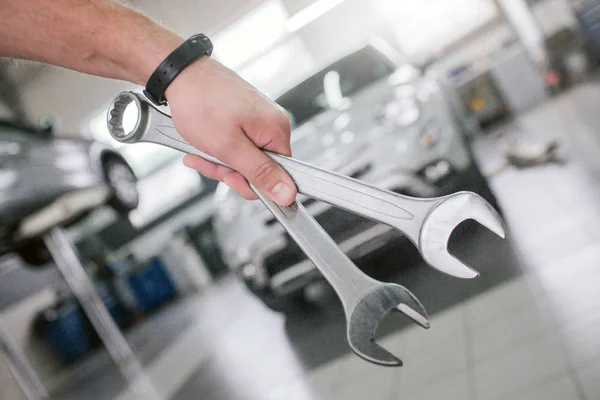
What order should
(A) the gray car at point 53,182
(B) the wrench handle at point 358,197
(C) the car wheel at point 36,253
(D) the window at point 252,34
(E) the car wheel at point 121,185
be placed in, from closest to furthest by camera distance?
(B) the wrench handle at point 358,197 < (D) the window at point 252,34 < (E) the car wheel at point 121,185 < (A) the gray car at point 53,182 < (C) the car wheel at point 36,253

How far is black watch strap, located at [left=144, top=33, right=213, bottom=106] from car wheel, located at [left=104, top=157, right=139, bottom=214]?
8.2 inches

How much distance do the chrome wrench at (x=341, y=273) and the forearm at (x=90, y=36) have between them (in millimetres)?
43

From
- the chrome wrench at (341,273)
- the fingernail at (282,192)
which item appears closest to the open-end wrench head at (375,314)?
the chrome wrench at (341,273)

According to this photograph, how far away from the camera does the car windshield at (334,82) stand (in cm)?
72

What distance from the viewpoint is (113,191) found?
0.89 meters

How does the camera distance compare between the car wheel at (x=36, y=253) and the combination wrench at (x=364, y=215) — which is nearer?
the combination wrench at (x=364, y=215)

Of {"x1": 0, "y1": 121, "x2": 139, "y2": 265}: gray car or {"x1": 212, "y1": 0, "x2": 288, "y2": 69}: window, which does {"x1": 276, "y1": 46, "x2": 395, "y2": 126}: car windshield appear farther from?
{"x1": 0, "y1": 121, "x2": 139, "y2": 265}: gray car

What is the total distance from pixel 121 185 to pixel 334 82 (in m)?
0.37

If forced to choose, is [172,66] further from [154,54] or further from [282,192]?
[282,192]

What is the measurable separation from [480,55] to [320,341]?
2.47 feet

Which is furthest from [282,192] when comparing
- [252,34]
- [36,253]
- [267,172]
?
[36,253]

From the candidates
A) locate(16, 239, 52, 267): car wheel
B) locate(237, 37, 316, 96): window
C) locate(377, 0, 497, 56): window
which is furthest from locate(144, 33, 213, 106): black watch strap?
locate(16, 239, 52, 267): car wheel

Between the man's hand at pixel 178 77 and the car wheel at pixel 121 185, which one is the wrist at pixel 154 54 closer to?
the man's hand at pixel 178 77

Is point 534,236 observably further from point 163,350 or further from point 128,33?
point 163,350
